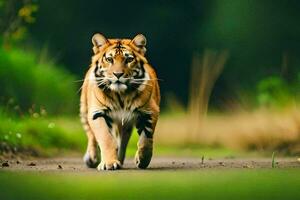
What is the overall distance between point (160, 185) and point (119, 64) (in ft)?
5.92

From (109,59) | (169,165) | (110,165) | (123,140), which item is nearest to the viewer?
(110,165)

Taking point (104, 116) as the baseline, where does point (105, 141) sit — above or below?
below

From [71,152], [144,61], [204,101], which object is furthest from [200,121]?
[144,61]

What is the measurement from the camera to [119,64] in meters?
8.09

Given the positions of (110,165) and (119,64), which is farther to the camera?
(119,64)

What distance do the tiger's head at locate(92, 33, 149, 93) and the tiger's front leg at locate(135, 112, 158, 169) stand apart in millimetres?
279

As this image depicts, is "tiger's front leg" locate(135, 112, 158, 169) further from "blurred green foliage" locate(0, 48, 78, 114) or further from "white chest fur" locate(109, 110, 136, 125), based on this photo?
"blurred green foliage" locate(0, 48, 78, 114)

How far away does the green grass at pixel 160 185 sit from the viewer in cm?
591

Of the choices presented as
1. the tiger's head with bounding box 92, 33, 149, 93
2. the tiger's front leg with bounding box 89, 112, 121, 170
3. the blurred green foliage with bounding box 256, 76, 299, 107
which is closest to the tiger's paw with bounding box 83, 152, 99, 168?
the tiger's front leg with bounding box 89, 112, 121, 170

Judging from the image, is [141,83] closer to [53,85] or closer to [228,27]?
[53,85]

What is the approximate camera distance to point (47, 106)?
13.5 metres

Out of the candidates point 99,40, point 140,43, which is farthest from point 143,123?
point 99,40

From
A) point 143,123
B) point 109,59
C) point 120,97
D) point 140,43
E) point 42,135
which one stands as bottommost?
point 42,135

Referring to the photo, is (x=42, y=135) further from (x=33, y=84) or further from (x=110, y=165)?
(x=110, y=165)
